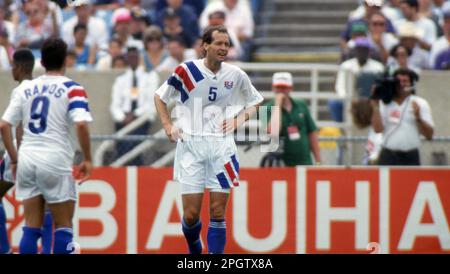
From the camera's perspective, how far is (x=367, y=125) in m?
17.7

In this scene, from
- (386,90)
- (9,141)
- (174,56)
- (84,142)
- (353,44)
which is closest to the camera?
(84,142)

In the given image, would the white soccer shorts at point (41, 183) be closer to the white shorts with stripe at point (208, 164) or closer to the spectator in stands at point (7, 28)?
the white shorts with stripe at point (208, 164)

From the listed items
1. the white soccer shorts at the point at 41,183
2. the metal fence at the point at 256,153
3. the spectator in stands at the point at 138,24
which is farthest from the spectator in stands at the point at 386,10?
the white soccer shorts at the point at 41,183

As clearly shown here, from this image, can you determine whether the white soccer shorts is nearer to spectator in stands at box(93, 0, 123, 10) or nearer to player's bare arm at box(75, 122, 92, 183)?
player's bare arm at box(75, 122, 92, 183)

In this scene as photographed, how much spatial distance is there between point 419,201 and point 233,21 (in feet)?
18.8

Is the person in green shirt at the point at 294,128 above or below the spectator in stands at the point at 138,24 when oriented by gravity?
below

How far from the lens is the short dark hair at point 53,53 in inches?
494

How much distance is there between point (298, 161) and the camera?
17.1 m

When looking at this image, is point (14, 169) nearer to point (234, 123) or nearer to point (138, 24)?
point (234, 123)

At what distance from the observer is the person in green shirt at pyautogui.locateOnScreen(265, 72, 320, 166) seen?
1700cm

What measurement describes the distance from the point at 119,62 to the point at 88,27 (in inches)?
68.8

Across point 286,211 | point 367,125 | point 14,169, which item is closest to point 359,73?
point 367,125

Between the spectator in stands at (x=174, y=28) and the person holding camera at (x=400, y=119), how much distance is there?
437 cm
